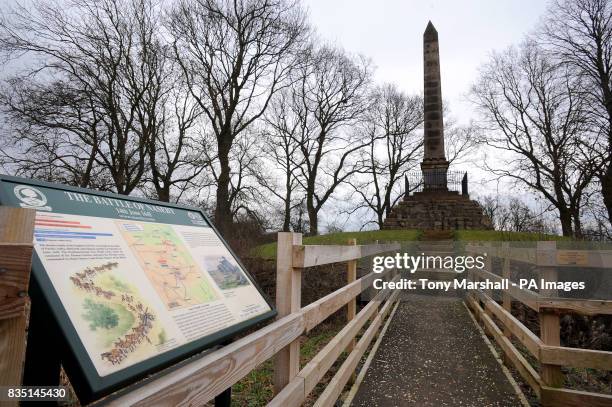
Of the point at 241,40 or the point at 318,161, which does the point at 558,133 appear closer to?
the point at 318,161

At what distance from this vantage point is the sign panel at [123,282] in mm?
1182

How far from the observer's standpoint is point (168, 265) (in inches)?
66.4

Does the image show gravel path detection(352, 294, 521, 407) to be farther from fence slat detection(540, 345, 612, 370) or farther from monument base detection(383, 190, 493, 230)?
monument base detection(383, 190, 493, 230)

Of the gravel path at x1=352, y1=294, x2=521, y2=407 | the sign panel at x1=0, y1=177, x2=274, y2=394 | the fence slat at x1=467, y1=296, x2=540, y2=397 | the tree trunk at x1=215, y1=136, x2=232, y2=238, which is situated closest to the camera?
the sign panel at x1=0, y1=177, x2=274, y2=394

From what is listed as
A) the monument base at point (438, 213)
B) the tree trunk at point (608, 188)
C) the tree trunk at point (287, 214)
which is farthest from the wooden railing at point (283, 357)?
the tree trunk at point (287, 214)

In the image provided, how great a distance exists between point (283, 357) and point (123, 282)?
1.33 meters

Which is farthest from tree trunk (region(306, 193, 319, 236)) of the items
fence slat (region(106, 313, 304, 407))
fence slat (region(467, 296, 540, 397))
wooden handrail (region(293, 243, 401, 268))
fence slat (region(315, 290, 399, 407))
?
fence slat (region(106, 313, 304, 407))

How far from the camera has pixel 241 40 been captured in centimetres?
1814

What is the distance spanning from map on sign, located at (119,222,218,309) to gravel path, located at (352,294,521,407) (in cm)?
269

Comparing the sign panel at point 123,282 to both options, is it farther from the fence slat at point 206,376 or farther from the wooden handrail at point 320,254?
the wooden handrail at point 320,254

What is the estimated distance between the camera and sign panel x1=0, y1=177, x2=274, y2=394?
1.18 metres

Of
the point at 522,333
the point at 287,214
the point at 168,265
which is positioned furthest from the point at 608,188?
the point at 287,214

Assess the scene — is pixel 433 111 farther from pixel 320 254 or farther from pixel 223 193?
pixel 320 254

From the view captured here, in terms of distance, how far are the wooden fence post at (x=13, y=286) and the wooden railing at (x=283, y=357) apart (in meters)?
0.28
